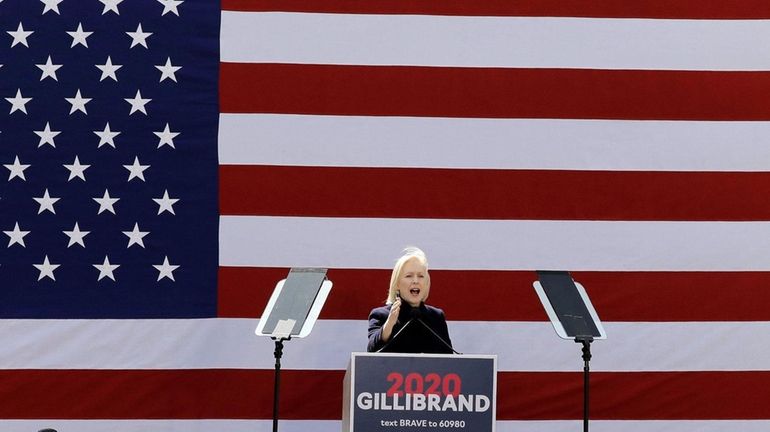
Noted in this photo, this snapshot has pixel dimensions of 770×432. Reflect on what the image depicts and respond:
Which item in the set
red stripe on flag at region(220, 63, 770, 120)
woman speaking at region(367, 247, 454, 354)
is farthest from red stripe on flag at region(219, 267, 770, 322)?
red stripe on flag at region(220, 63, 770, 120)

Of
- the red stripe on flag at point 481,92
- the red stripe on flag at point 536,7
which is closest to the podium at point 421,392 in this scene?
the red stripe on flag at point 481,92

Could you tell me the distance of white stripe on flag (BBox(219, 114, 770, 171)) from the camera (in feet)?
13.1

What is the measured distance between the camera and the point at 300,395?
3996 mm

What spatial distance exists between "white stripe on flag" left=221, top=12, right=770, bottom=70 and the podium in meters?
1.55

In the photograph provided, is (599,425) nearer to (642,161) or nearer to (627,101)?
(642,161)

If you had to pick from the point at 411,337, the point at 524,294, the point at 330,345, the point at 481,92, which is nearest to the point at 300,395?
the point at 330,345

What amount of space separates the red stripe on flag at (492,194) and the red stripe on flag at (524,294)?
257mm

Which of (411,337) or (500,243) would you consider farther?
(500,243)

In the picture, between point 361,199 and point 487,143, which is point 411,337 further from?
point 487,143

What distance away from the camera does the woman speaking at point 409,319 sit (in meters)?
3.29

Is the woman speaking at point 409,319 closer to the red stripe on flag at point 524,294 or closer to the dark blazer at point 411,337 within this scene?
the dark blazer at point 411,337

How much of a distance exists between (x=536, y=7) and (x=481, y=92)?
0.45 m

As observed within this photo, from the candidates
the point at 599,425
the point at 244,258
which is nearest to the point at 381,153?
the point at 244,258

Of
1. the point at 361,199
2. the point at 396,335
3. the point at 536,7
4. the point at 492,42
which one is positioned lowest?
the point at 396,335
